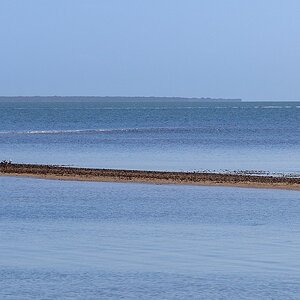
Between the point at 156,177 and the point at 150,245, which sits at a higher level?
the point at 156,177

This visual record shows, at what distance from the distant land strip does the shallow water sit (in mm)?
3320

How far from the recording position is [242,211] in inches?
1026

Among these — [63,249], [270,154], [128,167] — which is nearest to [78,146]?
[270,154]

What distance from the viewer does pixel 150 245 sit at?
2005 centimetres

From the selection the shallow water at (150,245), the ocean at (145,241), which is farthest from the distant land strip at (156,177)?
the shallow water at (150,245)

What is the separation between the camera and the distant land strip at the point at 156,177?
34.0 meters

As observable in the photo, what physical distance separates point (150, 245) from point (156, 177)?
53.2 feet

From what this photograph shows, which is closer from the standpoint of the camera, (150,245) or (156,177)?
(150,245)

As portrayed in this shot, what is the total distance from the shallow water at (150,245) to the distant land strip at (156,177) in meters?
3.32

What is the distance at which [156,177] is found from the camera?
36250 mm

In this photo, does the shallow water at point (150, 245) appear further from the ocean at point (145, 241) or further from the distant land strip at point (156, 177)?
the distant land strip at point (156, 177)

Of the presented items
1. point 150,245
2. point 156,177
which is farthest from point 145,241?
point 156,177

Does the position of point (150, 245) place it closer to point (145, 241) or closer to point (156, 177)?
point (145, 241)

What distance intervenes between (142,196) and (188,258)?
11544 millimetres
